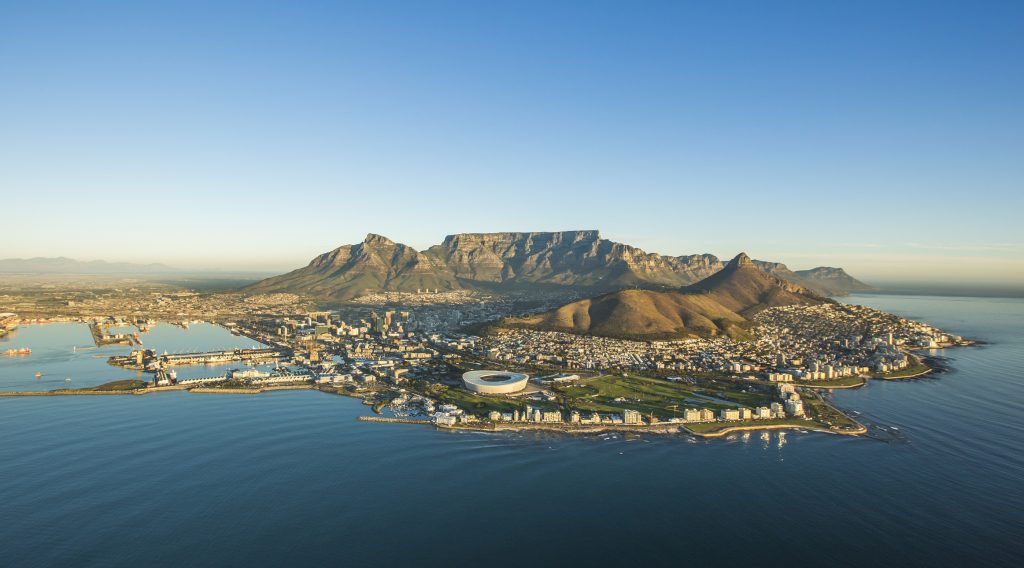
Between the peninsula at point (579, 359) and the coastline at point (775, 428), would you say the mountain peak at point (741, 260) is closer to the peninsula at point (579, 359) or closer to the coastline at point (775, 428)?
the peninsula at point (579, 359)

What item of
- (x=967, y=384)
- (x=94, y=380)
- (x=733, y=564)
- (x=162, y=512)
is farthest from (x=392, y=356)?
(x=967, y=384)

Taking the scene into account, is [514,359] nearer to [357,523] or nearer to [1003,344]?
[357,523]

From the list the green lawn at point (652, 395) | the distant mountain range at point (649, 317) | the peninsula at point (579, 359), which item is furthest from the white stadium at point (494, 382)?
the distant mountain range at point (649, 317)

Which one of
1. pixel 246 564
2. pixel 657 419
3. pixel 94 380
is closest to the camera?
pixel 246 564

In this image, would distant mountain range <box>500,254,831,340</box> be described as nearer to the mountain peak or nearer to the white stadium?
the mountain peak

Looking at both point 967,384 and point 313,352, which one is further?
point 313,352

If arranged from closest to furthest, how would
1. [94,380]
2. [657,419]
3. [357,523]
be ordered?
[357,523] → [657,419] → [94,380]

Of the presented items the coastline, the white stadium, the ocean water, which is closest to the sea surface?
the coastline
